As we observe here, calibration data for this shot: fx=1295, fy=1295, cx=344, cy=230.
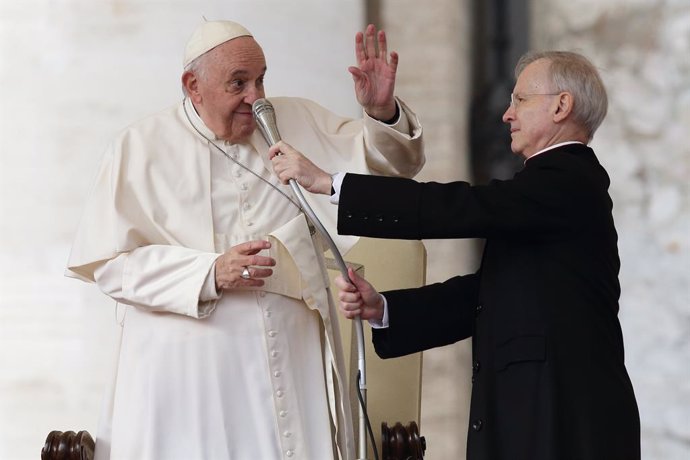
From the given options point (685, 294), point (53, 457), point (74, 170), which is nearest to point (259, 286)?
point (53, 457)

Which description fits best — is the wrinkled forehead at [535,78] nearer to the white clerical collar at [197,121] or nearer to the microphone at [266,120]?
the microphone at [266,120]

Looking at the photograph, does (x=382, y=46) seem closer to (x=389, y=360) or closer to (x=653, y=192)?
(x=389, y=360)

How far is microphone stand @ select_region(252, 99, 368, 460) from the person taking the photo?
11.6 ft

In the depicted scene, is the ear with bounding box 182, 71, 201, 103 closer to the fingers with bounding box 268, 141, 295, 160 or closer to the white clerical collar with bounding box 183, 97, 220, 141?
the white clerical collar with bounding box 183, 97, 220, 141

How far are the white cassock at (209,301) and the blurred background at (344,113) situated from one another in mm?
2062

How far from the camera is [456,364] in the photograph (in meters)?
6.37

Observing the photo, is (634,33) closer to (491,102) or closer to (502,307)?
(491,102)

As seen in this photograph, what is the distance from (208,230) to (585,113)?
1199mm

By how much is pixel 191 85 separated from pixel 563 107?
1.15m

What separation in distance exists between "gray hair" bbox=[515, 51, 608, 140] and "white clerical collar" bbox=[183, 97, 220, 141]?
1.08 metres

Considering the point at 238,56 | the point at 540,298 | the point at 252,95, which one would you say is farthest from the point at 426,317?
the point at 238,56

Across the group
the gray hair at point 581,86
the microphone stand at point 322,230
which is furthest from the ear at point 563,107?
the microphone stand at point 322,230

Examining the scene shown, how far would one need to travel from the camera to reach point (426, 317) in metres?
4.18

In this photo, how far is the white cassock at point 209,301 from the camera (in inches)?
152
